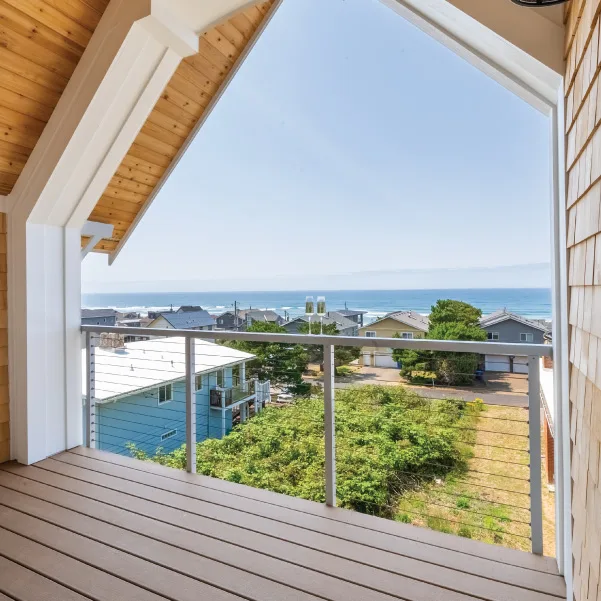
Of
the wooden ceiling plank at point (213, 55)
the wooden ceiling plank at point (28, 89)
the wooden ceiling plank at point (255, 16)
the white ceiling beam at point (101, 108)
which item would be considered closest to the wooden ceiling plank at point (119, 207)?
the white ceiling beam at point (101, 108)

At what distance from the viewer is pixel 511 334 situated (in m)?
5.12

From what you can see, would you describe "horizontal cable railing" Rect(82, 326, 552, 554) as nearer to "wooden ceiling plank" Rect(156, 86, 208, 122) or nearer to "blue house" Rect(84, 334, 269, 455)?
"blue house" Rect(84, 334, 269, 455)

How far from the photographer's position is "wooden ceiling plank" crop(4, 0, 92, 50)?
1.94m

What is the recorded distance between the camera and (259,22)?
307 centimetres

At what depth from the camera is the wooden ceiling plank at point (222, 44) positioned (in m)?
2.91

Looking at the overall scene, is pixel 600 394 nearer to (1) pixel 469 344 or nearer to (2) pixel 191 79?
(1) pixel 469 344

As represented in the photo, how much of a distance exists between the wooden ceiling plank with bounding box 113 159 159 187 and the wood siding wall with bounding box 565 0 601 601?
293 centimetres

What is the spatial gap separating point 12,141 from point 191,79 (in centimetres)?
130

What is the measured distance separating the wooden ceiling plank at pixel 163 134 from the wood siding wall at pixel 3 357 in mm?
1151

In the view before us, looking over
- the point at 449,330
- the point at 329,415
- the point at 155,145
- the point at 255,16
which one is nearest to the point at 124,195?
the point at 155,145

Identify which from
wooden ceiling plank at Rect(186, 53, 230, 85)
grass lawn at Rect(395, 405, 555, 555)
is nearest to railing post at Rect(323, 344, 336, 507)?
grass lawn at Rect(395, 405, 555, 555)

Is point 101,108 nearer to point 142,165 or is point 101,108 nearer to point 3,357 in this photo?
point 142,165

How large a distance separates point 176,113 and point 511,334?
448 cm

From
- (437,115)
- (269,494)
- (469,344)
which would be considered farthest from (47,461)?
(437,115)
